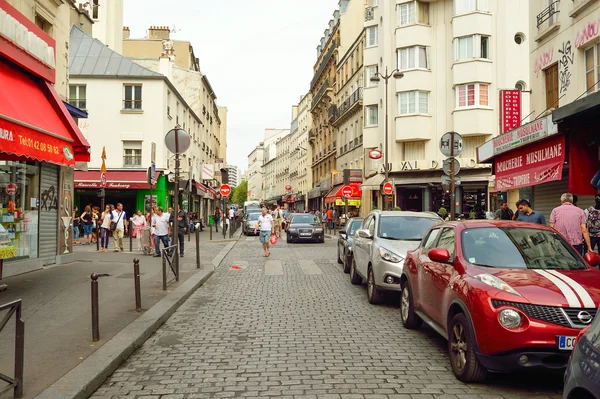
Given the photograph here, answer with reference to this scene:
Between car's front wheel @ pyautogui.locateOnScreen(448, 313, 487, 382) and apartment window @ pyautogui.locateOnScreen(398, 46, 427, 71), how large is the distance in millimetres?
32365

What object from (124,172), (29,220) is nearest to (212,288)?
(29,220)

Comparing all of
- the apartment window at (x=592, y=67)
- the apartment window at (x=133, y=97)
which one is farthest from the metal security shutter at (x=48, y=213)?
the apartment window at (x=133, y=97)

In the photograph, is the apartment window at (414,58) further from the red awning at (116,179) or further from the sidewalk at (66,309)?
the sidewalk at (66,309)

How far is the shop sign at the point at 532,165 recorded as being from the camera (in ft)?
38.3

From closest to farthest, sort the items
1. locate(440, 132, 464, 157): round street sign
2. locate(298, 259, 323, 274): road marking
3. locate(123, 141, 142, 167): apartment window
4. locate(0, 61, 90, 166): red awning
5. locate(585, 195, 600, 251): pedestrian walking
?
locate(0, 61, 90, 166): red awning, locate(585, 195, 600, 251): pedestrian walking, locate(440, 132, 464, 157): round street sign, locate(298, 259, 323, 274): road marking, locate(123, 141, 142, 167): apartment window

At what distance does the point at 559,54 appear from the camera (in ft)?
50.2

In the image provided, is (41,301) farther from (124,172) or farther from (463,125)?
(463,125)

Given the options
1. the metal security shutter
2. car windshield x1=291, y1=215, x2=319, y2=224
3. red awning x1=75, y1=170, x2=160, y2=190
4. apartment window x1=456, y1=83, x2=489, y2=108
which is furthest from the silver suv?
apartment window x1=456, y1=83, x2=489, y2=108

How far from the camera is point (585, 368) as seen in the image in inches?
105

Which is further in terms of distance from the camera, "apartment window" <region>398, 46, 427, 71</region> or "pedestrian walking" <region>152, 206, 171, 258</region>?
"apartment window" <region>398, 46, 427, 71</region>

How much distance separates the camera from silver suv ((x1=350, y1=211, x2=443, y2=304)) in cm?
887

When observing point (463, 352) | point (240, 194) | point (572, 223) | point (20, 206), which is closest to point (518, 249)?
point (463, 352)

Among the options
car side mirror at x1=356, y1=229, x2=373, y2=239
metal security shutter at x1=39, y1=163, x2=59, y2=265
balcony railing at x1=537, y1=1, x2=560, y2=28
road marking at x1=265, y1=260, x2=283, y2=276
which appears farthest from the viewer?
balcony railing at x1=537, y1=1, x2=560, y2=28

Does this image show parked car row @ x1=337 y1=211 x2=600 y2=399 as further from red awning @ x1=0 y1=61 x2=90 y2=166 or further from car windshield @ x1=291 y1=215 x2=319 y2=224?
car windshield @ x1=291 y1=215 x2=319 y2=224
